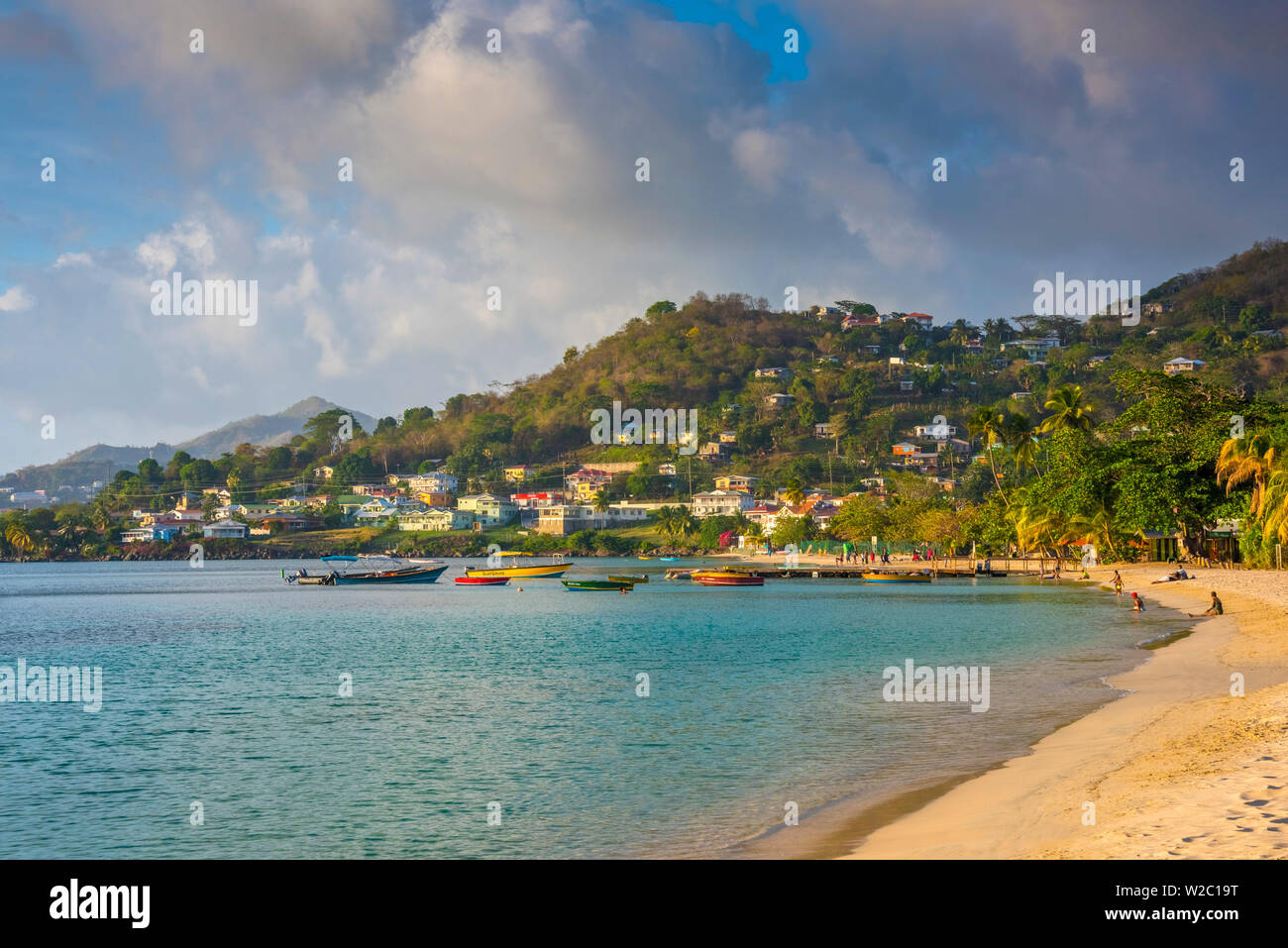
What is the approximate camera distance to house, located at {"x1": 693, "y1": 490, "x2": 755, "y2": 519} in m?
176

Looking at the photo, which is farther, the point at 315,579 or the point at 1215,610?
the point at 315,579

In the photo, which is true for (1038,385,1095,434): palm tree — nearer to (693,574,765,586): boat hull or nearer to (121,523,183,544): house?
(693,574,765,586): boat hull

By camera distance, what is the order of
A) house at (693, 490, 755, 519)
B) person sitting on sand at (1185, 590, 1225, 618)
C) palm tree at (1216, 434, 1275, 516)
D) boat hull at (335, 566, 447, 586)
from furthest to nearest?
house at (693, 490, 755, 519) < boat hull at (335, 566, 447, 586) < palm tree at (1216, 434, 1275, 516) < person sitting on sand at (1185, 590, 1225, 618)

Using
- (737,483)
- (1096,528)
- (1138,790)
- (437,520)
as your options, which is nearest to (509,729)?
(1138,790)

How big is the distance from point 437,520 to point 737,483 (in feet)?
186

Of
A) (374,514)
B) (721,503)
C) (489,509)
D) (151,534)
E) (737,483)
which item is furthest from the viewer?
(374,514)

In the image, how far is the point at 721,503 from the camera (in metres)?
178

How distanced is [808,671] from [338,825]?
61.3 ft

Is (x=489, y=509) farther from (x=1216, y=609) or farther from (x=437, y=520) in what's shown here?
(x=1216, y=609)

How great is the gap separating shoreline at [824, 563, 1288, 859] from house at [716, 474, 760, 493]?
166547 mm

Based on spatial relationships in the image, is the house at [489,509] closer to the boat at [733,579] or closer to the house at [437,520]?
the house at [437,520]

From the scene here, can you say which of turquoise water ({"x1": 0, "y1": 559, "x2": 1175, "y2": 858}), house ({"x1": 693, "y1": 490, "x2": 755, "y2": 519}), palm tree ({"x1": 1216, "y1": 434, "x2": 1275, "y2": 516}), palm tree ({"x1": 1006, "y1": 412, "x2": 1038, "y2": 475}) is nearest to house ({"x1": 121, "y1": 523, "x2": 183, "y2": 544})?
house ({"x1": 693, "y1": 490, "x2": 755, "y2": 519})

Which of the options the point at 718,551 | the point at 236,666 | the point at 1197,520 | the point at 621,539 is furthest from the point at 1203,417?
the point at 621,539
